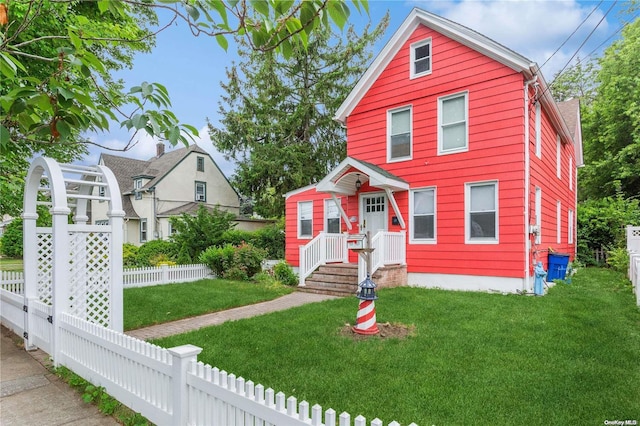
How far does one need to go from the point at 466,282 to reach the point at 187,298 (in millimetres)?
7043

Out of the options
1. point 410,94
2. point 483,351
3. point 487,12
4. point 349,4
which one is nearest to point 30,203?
point 349,4

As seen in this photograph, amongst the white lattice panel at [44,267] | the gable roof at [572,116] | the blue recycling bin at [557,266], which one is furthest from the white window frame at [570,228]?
the white lattice panel at [44,267]

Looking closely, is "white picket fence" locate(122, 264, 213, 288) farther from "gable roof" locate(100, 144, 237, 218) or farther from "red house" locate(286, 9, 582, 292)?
"gable roof" locate(100, 144, 237, 218)

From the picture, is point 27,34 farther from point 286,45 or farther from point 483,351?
point 483,351

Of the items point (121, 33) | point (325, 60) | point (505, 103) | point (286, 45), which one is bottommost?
point (286, 45)

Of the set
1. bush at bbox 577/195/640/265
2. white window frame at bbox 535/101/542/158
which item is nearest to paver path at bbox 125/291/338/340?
white window frame at bbox 535/101/542/158

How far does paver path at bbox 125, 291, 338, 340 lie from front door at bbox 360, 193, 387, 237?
2.82m

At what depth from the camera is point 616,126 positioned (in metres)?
19.5

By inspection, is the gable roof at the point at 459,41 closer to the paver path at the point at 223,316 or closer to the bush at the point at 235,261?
the bush at the point at 235,261

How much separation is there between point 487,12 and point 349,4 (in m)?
10.5

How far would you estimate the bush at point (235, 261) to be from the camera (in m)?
12.2

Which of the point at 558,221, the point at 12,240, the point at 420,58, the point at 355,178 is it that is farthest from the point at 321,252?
the point at 12,240

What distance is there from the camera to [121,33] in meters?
7.99

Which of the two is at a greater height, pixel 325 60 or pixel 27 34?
pixel 325 60
